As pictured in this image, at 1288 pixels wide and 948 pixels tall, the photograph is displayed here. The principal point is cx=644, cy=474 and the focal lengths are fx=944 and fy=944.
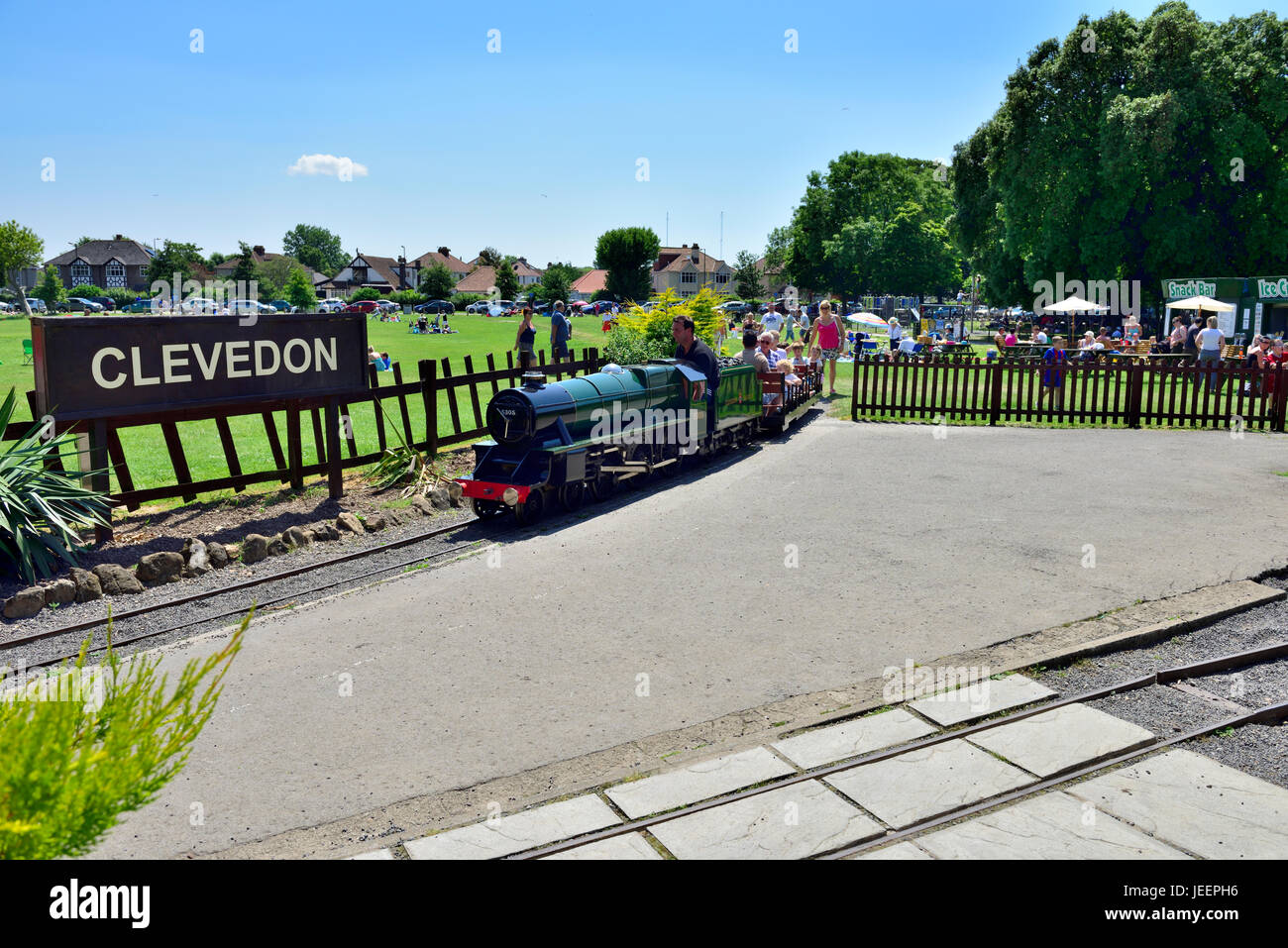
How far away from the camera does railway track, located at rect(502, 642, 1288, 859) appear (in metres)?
4.83

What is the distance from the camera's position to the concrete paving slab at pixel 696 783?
16.9 feet

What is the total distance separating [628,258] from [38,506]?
96.0 metres

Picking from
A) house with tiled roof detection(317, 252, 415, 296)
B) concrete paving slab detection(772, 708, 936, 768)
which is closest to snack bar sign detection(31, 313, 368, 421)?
concrete paving slab detection(772, 708, 936, 768)

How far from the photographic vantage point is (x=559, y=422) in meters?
11.2

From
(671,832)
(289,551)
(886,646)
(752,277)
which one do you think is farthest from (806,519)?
(752,277)

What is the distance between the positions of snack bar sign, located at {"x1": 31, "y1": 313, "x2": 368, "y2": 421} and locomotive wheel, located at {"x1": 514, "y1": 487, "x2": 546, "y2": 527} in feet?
10.1

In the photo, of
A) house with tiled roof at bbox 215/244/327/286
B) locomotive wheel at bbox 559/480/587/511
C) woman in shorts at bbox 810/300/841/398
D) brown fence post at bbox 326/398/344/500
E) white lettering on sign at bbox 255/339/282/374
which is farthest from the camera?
house with tiled roof at bbox 215/244/327/286

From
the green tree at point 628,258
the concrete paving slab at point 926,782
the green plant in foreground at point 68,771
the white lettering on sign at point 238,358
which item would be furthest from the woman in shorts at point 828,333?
the green tree at point 628,258

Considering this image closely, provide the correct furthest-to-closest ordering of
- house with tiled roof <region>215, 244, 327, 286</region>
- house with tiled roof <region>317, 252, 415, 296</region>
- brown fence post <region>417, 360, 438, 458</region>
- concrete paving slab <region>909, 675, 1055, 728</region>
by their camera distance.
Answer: house with tiled roof <region>317, 252, 415, 296</region> < house with tiled roof <region>215, 244, 327, 286</region> < brown fence post <region>417, 360, 438, 458</region> < concrete paving slab <region>909, 675, 1055, 728</region>

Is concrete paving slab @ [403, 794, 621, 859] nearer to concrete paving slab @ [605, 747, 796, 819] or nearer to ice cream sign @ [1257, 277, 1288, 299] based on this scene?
concrete paving slab @ [605, 747, 796, 819]

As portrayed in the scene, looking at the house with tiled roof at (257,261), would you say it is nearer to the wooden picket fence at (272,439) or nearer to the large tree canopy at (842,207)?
the large tree canopy at (842,207)

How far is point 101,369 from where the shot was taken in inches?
375
